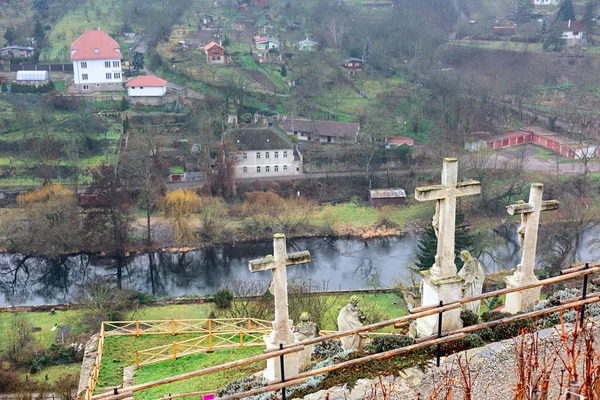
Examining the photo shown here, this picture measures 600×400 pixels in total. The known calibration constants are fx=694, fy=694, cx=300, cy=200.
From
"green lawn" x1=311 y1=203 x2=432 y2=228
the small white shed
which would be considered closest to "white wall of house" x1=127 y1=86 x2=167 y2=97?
the small white shed

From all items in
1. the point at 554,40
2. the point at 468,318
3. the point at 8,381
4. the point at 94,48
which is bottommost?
the point at 8,381

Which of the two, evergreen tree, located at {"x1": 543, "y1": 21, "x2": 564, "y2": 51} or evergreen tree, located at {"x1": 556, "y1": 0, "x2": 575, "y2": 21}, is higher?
evergreen tree, located at {"x1": 556, "y1": 0, "x2": 575, "y2": 21}

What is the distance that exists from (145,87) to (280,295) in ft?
149

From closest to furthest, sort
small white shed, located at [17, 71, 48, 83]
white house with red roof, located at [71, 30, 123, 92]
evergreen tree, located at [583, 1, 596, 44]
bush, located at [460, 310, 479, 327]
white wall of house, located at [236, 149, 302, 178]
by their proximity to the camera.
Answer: bush, located at [460, 310, 479, 327] → white wall of house, located at [236, 149, 302, 178] → small white shed, located at [17, 71, 48, 83] → white house with red roof, located at [71, 30, 123, 92] → evergreen tree, located at [583, 1, 596, 44]

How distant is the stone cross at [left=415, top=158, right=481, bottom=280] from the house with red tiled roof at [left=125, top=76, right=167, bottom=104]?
1770 inches

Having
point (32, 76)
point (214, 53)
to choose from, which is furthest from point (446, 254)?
point (214, 53)

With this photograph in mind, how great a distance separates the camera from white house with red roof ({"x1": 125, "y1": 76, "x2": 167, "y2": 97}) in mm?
52875

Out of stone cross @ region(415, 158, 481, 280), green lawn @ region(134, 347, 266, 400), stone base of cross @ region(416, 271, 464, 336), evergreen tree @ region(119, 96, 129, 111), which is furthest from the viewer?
evergreen tree @ region(119, 96, 129, 111)

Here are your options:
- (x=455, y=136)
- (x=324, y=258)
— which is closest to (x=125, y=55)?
(x=455, y=136)

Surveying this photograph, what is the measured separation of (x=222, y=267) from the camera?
3366 centimetres

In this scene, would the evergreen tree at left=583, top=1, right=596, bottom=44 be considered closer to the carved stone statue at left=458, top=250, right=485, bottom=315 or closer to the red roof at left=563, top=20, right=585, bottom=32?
the red roof at left=563, top=20, right=585, bottom=32

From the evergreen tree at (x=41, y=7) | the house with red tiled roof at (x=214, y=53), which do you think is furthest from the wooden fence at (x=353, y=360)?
the evergreen tree at (x=41, y=7)

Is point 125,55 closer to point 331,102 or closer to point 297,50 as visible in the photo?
point 297,50

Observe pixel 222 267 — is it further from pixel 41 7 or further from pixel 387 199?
pixel 41 7
